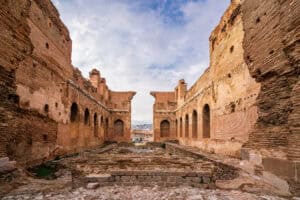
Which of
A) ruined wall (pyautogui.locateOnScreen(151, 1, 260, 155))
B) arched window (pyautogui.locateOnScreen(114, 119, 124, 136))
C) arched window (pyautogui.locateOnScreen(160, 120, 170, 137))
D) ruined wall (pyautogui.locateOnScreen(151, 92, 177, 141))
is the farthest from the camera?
arched window (pyautogui.locateOnScreen(160, 120, 170, 137))

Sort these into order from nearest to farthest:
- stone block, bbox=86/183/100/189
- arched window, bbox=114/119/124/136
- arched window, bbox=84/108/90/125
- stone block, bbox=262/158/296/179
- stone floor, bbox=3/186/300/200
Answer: stone floor, bbox=3/186/300/200 → stone block, bbox=262/158/296/179 → stone block, bbox=86/183/100/189 → arched window, bbox=84/108/90/125 → arched window, bbox=114/119/124/136

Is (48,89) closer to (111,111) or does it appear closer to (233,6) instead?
(233,6)

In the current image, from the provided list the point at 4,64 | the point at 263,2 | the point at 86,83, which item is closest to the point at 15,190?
the point at 4,64

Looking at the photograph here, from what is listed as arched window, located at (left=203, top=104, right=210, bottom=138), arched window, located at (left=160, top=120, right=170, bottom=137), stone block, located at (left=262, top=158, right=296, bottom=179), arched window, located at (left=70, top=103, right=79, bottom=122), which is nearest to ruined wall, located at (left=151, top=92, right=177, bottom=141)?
arched window, located at (left=160, top=120, right=170, bottom=137)

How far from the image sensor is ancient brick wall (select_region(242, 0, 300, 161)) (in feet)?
14.8

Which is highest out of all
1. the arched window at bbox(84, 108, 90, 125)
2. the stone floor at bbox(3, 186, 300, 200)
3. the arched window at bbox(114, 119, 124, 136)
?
the arched window at bbox(84, 108, 90, 125)

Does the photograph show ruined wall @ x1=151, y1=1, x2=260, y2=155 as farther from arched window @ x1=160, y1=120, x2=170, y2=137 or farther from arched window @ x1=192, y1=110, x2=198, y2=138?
arched window @ x1=160, y1=120, x2=170, y2=137

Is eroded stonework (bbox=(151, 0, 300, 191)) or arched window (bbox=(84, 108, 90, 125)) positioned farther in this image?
arched window (bbox=(84, 108, 90, 125))

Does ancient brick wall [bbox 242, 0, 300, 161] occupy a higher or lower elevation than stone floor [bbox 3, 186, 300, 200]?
higher

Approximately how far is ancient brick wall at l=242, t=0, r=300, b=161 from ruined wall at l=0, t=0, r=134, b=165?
671 centimetres

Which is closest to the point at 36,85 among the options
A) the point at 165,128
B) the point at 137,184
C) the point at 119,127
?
the point at 137,184

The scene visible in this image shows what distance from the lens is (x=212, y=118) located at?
1150 cm

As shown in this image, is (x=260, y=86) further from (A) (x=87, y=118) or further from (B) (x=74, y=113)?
(A) (x=87, y=118)

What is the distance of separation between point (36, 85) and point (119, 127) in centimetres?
1839
